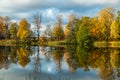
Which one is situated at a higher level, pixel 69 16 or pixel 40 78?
pixel 69 16

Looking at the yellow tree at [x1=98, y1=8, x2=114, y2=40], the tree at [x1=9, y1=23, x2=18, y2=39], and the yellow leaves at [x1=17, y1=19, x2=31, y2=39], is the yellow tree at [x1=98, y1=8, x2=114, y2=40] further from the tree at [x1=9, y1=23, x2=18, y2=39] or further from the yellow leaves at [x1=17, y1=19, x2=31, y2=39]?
the tree at [x1=9, y1=23, x2=18, y2=39]

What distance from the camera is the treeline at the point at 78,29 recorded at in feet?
285

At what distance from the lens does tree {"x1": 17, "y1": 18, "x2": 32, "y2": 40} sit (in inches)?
3994

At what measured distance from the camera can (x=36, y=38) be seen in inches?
4075

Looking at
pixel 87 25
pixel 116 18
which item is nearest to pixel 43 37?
pixel 87 25

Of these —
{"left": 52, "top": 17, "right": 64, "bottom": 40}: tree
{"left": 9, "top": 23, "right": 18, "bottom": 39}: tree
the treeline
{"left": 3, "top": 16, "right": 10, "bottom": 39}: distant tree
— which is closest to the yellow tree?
the treeline

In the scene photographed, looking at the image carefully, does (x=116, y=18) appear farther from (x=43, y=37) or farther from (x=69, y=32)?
(x=43, y=37)

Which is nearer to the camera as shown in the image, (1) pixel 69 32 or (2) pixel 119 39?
(2) pixel 119 39

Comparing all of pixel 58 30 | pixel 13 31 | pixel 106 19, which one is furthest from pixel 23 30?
pixel 106 19

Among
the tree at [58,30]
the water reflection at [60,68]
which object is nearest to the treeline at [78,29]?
the tree at [58,30]

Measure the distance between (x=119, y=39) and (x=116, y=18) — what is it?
582 cm

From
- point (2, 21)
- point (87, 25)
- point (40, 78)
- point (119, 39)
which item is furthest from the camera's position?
point (2, 21)

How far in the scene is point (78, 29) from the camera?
97250mm

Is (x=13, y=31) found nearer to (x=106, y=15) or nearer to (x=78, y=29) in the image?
(x=78, y=29)
